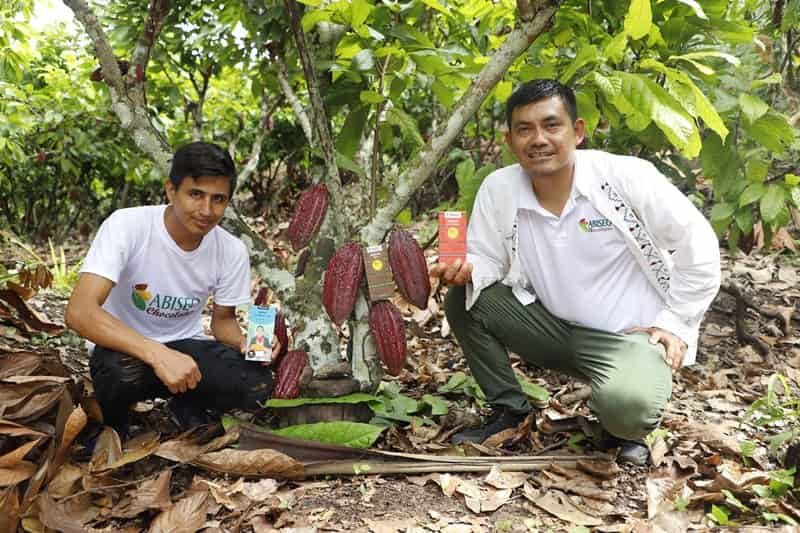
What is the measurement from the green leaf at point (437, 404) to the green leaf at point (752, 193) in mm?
1305

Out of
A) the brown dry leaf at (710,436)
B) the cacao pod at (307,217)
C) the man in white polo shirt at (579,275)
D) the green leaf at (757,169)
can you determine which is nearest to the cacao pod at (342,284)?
the cacao pod at (307,217)

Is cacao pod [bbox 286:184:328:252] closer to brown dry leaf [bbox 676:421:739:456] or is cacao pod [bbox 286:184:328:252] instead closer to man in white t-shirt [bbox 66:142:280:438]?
man in white t-shirt [bbox 66:142:280:438]

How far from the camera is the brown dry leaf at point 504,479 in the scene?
6.11 ft

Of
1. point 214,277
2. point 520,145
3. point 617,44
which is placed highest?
point 617,44

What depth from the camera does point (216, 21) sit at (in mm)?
3361

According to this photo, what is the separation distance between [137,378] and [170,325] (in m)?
0.23

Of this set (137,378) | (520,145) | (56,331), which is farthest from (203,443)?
(520,145)

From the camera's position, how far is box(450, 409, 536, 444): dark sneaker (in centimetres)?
222

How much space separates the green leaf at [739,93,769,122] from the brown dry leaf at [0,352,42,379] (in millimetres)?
2340

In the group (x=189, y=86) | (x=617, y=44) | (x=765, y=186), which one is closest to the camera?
(x=617, y=44)

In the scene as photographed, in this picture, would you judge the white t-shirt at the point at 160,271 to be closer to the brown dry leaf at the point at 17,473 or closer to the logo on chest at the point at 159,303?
the logo on chest at the point at 159,303

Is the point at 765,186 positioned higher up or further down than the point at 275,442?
higher up

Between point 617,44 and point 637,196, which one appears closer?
point 617,44

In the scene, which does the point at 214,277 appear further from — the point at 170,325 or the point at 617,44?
the point at 617,44
